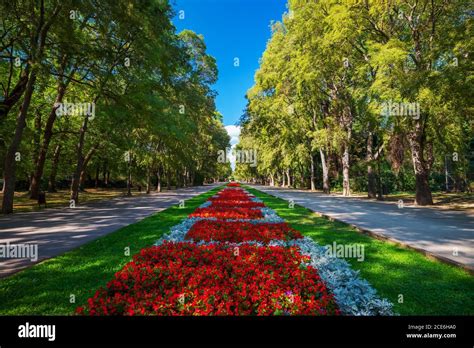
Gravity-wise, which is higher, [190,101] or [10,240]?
[190,101]

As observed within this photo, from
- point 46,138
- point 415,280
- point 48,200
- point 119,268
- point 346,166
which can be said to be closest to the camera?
point 415,280

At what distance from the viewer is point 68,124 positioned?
27766mm

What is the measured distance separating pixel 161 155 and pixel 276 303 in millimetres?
29705

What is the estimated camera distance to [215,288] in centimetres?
418

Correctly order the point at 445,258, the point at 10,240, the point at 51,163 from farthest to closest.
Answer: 1. the point at 51,163
2. the point at 10,240
3. the point at 445,258

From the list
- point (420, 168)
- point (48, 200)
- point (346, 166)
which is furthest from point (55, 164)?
point (420, 168)

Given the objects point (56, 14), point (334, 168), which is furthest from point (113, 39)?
point (334, 168)

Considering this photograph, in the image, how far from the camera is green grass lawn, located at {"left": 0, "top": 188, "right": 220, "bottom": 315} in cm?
400

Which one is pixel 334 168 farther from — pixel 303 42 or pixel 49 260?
pixel 49 260

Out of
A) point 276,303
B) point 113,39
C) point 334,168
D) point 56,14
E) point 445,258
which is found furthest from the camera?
point 334,168

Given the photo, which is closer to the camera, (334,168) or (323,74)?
(323,74)

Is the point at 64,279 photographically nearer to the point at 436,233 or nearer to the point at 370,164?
the point at 436,233

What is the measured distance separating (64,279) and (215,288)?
3067 mm

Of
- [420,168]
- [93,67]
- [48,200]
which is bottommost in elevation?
[48,200]
